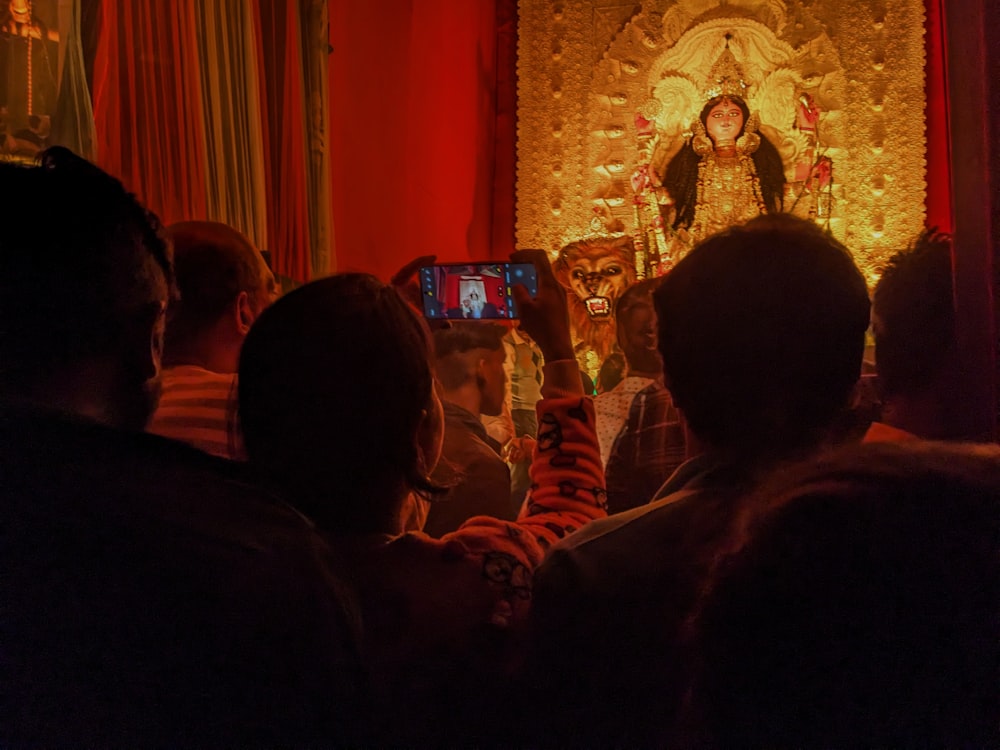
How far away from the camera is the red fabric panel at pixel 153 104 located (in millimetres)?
2410

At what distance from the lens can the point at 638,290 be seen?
1979 millimetres

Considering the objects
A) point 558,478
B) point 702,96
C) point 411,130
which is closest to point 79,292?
point 558,478

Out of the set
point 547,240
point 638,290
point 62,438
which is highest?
point 547,240

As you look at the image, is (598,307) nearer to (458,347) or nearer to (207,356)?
(458,347)

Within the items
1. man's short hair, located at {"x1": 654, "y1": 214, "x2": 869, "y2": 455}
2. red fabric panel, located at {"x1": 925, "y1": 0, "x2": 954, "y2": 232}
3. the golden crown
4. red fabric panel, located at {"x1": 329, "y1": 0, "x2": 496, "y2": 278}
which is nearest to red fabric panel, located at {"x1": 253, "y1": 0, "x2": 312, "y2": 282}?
red fabric panel, located at {"x1": 329, "y1": 0, "x2": 496, "y2": 278}

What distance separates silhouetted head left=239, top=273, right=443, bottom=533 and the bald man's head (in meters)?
0.37

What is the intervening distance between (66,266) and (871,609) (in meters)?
0.68

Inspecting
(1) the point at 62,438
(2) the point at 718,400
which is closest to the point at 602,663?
(2) the point at 718,400

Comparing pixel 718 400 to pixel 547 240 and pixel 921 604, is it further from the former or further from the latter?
pixel 547 240

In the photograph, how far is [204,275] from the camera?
1.14 meters

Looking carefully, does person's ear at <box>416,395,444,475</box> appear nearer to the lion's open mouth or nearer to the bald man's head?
the bald man's head

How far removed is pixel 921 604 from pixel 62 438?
59 centimetres

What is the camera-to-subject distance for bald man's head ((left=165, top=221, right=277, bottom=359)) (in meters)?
1.13

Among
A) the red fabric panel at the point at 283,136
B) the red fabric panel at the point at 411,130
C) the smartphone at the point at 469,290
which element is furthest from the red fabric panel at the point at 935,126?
the smartphone at the point at 469,290
